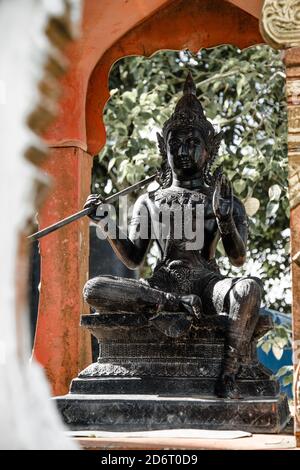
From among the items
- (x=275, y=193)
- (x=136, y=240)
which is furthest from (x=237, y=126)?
(x=136, y=240)

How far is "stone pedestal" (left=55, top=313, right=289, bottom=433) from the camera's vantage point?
5023mm

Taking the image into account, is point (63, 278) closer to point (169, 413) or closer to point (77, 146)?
point (77, 146)

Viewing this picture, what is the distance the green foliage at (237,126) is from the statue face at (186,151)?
1987 millimetres

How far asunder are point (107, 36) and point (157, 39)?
23.8 inches

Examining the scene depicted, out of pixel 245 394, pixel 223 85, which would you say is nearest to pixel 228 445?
pixel 245 394

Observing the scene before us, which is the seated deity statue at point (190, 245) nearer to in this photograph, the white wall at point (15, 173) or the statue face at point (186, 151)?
the statue face at point (186, 151)

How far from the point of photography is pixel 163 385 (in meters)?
5.35

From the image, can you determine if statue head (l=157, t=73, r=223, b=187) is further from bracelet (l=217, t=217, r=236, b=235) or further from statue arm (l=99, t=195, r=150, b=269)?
bracelet (l=217, t=217, r=236, b=235)

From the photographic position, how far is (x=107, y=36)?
6184mm

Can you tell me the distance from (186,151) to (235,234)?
2.55 ft

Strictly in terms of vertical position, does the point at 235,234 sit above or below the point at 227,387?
above

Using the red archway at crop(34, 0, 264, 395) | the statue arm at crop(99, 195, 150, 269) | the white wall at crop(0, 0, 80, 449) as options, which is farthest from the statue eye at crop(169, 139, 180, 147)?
the white wall at crop(0, 0, 80, 449)

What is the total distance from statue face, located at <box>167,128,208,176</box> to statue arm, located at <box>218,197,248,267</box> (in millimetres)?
424

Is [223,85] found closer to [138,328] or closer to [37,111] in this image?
[138,328]
